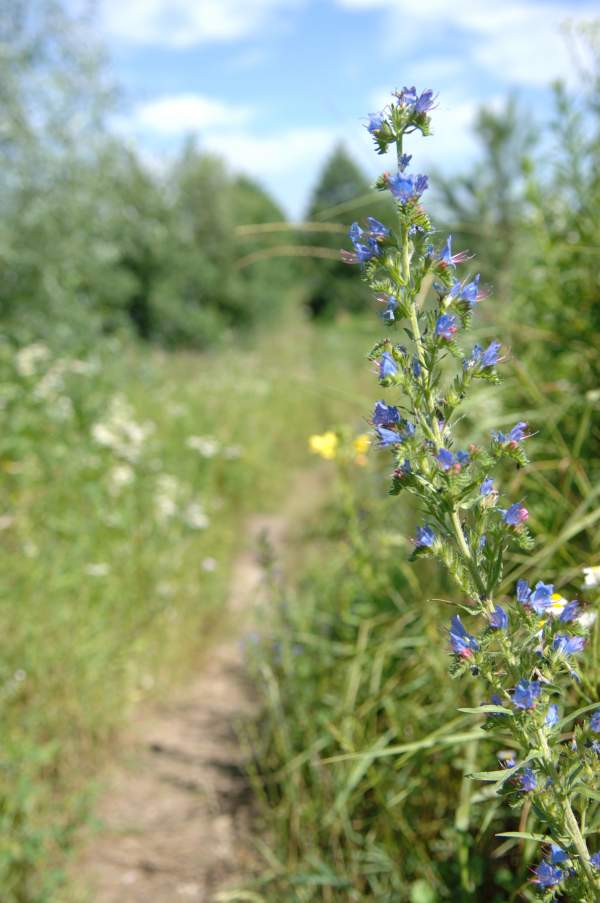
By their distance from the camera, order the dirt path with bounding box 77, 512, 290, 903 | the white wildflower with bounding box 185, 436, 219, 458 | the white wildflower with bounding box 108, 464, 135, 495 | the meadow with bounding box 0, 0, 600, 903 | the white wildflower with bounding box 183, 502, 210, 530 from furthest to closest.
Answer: the white wildflower with bounding box 185, 436, 219, 458, the white wildflower with bounding box 183, 502, 210, 530, the white wildflower with bounding box 108, 464, 135, 495, the dirt path with bounding box 77, 512, 290, 903, the meadow with bounding box 0, 0, 600, 903

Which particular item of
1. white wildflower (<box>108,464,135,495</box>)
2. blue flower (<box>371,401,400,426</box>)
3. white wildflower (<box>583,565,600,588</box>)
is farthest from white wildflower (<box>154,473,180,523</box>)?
blue flower (<box>371,401,400,426</box>)

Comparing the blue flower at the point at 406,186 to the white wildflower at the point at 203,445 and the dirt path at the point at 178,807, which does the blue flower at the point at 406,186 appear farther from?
the white wildflower at the point at 203,445

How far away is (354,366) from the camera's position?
50.1 feet

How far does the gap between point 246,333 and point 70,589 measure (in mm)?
17285

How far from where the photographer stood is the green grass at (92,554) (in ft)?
10.5

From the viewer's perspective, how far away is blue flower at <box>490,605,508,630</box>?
4.03 ft

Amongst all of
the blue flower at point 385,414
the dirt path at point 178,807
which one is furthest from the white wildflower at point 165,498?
the blue flower at point 385,414

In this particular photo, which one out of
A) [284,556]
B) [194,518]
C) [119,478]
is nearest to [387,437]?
[119,478]

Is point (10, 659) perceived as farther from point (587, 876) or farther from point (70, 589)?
point (587, 876)

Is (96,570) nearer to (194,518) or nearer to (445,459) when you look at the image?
(194,518)

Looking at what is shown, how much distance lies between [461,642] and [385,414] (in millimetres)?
360

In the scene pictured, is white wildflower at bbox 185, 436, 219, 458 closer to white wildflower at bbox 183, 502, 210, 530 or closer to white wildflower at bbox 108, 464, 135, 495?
white wildflower at bbox 183, 502, 210, 530

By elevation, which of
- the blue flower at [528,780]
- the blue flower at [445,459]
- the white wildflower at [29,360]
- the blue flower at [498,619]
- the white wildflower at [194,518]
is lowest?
the white wildflower at [194,518]

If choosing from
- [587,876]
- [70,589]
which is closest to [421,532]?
[587,876]
